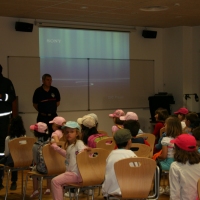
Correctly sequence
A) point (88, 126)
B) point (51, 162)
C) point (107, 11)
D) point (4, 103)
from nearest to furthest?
point (51, 162), point (88, 126), point (4, 103), point (107, 11)

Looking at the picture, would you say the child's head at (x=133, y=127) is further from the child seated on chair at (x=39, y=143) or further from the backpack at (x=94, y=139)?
the child seated on chair at (x=39, y=143)

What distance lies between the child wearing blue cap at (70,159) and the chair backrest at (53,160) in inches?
5.9

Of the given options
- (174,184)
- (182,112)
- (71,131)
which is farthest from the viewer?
(182,112)

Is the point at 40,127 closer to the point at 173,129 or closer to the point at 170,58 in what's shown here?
the point at 173,129

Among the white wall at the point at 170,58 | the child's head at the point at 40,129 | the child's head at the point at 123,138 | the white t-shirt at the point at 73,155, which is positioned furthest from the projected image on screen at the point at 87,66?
the child's head at the point at 123,138

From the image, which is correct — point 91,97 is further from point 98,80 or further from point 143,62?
point 143,62

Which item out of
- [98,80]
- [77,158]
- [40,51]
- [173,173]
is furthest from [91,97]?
[173,173]

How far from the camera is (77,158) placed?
15.1ft

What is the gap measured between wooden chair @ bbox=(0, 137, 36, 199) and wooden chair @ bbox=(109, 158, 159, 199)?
2.16m

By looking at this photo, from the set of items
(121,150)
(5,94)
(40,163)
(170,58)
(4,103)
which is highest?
(170,58)

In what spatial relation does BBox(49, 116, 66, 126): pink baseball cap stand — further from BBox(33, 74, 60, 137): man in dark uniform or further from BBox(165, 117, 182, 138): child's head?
BBox(33, 74, 60, 137): man in dark uniform

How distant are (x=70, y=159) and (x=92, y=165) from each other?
0.97 feet

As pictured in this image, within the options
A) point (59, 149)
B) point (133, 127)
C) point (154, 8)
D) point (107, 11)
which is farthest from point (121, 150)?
point (107, 11)

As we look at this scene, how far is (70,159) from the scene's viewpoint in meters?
4.93
